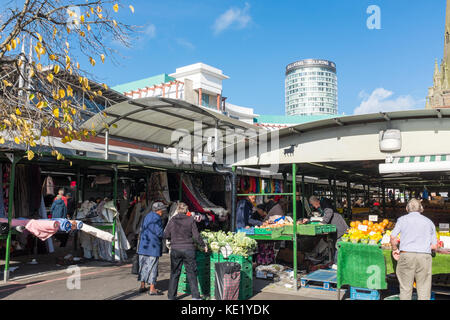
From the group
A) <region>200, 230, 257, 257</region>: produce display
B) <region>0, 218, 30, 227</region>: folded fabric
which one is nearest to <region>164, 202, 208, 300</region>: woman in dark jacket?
<region>200, 230, 257, 257</region>: produce display

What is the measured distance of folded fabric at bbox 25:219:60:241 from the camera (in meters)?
7.79

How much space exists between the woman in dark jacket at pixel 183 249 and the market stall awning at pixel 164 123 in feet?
11.8

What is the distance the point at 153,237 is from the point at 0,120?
3.52 meters

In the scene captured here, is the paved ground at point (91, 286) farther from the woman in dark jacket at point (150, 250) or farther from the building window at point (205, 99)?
the building window at point (205, 99)

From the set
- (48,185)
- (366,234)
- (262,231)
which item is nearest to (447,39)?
(366,234)

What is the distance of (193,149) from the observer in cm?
1334

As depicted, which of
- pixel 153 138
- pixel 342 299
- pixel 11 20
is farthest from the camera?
pixel 153 138

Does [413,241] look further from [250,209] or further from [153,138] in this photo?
[153,138]

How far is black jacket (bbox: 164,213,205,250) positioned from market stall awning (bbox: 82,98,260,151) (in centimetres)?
353

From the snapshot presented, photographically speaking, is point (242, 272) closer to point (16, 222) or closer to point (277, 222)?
point (277, 222)

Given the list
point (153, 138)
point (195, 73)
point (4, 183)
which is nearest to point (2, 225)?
point (4, 183)

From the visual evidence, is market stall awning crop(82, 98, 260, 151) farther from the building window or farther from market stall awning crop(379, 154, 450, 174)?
the building window

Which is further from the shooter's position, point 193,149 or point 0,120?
point 193,149

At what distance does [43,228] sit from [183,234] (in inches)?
134
